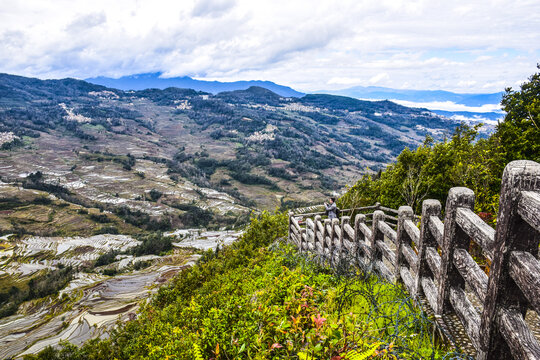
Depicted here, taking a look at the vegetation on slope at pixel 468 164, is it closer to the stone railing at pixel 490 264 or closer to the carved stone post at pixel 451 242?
the stone railing at pixel 490 264

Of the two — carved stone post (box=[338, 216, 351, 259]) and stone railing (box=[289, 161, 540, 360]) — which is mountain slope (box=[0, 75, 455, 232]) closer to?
carved stone post (box=[338, 216, 351, 259])

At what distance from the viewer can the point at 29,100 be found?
199750mm

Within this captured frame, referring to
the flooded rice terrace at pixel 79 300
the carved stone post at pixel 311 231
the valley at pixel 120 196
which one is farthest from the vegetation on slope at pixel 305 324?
the valley at pixel 120 196

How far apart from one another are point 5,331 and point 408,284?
1866 centimetres

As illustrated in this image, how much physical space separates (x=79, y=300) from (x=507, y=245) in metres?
18.7

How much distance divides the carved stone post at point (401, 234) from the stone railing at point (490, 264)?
11 mm

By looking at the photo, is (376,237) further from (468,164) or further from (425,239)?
(468,164)

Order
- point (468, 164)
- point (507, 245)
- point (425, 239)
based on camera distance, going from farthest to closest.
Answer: point (468, 164) < point (425, 239) < point (507, 245)

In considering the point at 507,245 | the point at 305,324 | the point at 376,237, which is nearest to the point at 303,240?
the point at 376,237

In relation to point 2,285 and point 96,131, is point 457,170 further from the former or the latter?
point 96,131

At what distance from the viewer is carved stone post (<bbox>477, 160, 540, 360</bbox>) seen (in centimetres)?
166

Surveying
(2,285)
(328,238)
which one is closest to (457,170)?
(328,238)

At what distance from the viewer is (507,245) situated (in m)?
1.74

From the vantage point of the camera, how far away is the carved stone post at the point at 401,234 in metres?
3.51
